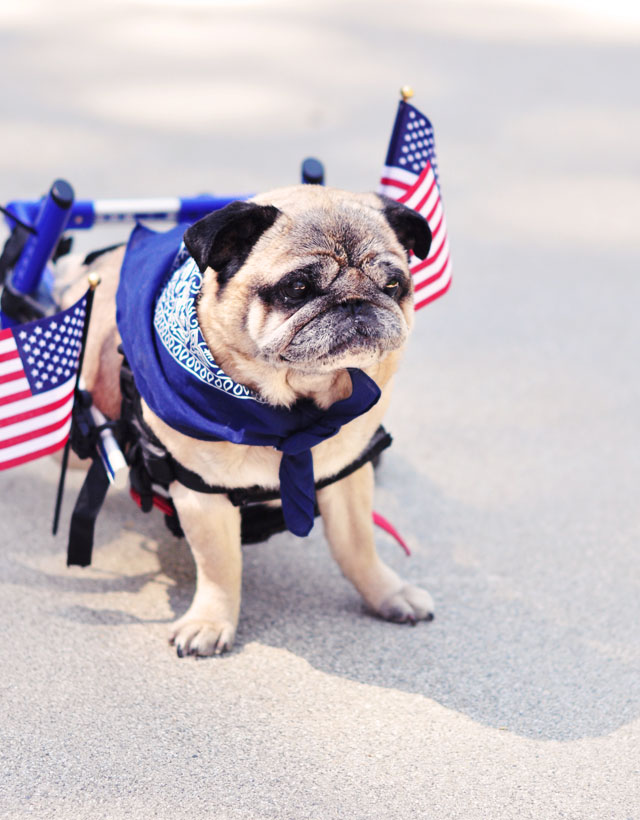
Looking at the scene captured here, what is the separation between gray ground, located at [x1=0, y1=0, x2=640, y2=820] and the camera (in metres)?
1.93

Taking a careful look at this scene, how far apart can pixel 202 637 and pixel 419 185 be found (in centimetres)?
118

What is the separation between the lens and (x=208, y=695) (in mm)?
2162

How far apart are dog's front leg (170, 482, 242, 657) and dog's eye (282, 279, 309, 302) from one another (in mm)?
516

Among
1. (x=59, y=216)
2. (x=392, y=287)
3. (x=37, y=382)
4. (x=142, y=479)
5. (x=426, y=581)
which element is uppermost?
(x=392, y=287)

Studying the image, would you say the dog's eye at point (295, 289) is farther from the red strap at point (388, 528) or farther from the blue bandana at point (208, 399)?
the red strap at point (388, 528)

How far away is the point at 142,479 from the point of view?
2.38m

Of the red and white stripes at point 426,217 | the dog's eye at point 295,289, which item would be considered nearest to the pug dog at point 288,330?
the dog's eye at point 295,289

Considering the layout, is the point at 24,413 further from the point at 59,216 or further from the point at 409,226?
the point at 409,226

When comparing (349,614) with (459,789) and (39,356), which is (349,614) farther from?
(39,356)

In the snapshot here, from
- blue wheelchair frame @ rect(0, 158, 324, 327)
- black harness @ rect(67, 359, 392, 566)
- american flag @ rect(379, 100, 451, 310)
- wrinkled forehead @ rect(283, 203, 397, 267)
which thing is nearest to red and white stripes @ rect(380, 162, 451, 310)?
american flag @ rect(379, 100, 451, 310)

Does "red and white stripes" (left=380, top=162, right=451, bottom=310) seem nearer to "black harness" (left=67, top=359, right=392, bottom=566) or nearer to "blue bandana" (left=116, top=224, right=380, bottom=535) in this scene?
"black harness" (left=67, top=359, right=392, bottom=566)

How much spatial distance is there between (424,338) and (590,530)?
135 cm

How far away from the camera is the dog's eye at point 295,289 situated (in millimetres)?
1927

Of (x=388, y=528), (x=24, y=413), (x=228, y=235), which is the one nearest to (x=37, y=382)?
(x=24, y=413)
